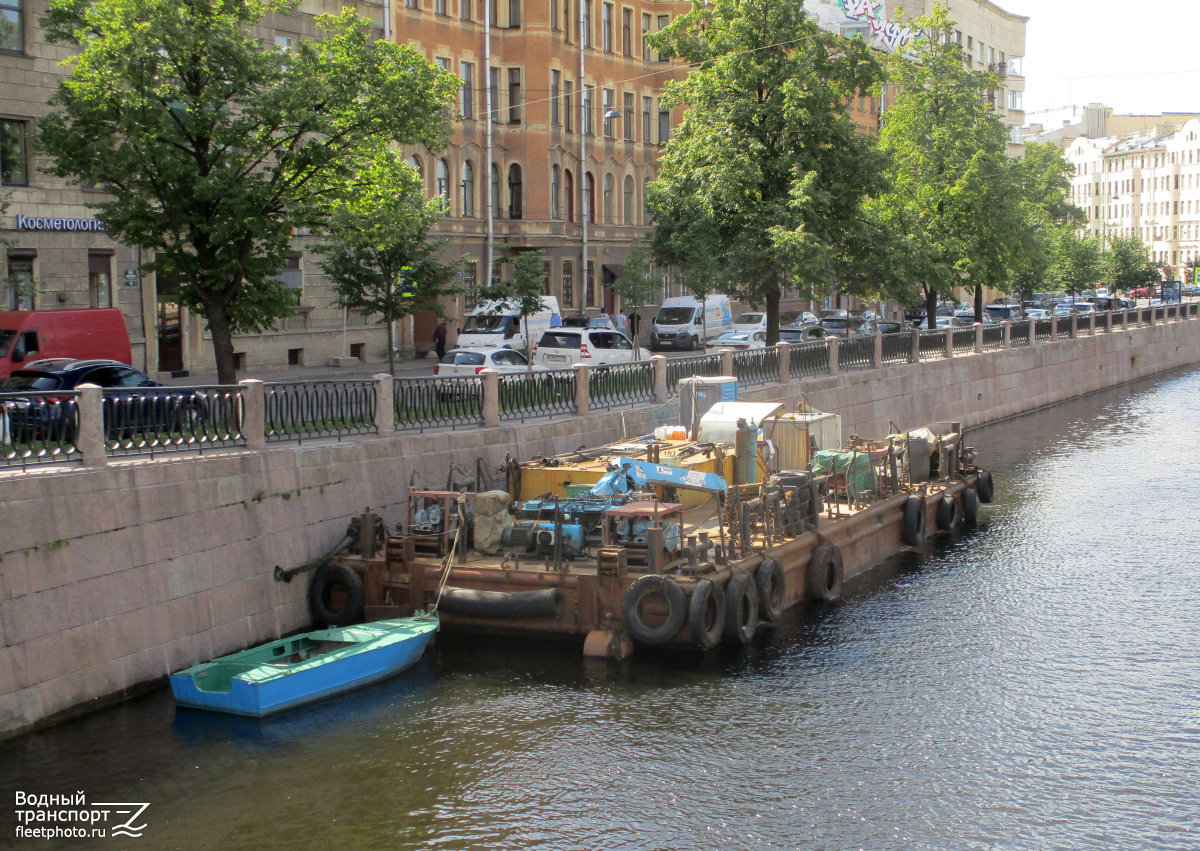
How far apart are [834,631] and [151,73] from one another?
13.7 m

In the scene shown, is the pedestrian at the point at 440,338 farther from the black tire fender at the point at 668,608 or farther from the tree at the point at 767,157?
the black tire fender at the point at 668,608

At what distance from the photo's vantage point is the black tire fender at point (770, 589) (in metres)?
17.6

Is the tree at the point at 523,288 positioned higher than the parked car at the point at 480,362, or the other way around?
the tree at the point at 523,288

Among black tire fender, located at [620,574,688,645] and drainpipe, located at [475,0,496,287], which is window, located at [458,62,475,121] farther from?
black tire fender, located at [620,574,688,645]

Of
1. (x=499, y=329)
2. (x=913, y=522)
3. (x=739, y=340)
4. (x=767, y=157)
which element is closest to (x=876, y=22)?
(x=739, y=340)

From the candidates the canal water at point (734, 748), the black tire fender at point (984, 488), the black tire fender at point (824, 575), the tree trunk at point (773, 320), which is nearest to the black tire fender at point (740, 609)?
the canal water at point (734, 748)

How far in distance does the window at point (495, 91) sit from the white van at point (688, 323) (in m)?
9.94

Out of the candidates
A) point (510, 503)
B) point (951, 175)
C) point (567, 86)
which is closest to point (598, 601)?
point (510, 503)

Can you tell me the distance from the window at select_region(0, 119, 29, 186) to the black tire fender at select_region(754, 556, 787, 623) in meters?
21.0

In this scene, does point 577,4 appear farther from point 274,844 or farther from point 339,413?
point 274,844

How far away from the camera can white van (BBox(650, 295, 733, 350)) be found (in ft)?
164

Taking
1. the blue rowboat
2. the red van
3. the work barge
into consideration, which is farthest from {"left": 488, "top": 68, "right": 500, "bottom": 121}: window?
the blue rowboat

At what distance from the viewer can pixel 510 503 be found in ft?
62.1

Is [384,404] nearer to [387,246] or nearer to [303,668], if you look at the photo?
[303,668]
